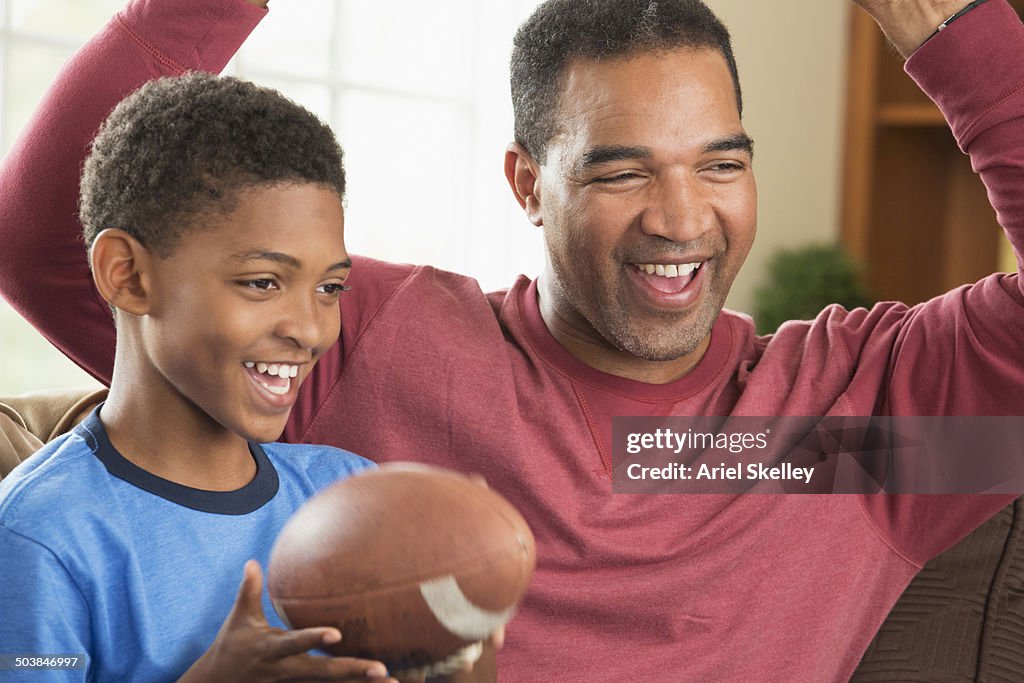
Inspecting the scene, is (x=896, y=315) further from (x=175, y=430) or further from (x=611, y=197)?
(x=175, y=430)

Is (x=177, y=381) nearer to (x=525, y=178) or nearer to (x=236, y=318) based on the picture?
(x=236, y=318)

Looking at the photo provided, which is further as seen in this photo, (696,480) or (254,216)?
(696,480)

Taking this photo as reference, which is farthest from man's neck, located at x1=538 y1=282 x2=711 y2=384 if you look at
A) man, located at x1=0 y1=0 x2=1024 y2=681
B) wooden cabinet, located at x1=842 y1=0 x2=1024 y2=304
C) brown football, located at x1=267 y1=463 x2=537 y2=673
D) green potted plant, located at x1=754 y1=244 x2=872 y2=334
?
wooden cabinet, located at x1=842 y1=0 x2=1024 y2=304

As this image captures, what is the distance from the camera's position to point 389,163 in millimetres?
3070

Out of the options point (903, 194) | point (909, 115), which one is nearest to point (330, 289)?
point (909, 115)

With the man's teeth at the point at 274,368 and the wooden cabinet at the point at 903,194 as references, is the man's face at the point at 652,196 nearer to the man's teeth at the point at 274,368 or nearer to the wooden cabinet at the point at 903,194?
the man's teeth at the point at 274,368

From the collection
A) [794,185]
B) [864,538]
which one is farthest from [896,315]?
[794,185]

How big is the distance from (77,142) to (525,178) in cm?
56

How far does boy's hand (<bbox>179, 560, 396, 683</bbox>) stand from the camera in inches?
34.9

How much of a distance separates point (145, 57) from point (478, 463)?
59 centimetres

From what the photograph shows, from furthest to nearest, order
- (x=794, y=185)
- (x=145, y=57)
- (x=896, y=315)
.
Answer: (x=794, y=185) → (x=896, y=315) → (x=145, y=57)

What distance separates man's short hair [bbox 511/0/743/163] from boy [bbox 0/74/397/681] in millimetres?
437

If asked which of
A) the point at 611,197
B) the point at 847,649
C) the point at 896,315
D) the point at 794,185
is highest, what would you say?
the point at 794,185

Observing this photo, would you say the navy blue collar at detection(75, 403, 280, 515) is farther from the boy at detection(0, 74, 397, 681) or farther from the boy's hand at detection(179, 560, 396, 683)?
the boy's hand at detection(179, 560, 396, 683)
